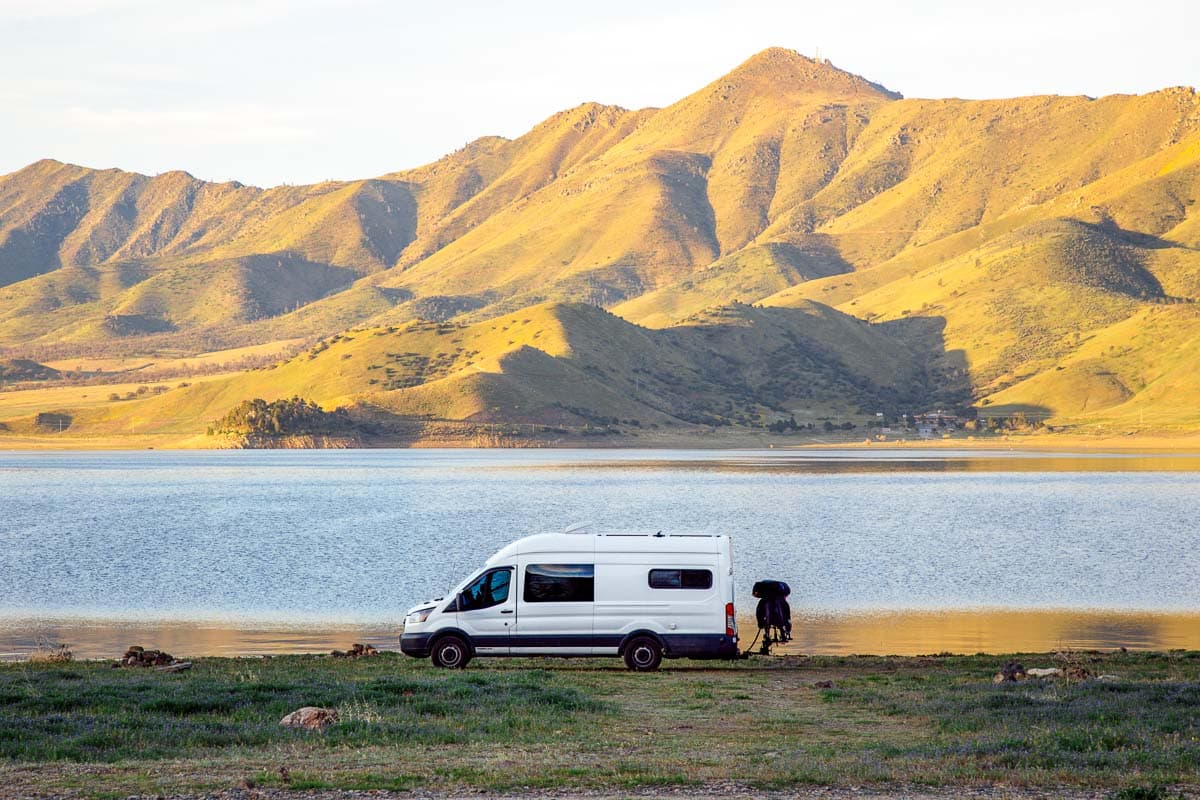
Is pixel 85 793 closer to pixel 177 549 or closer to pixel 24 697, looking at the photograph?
pixel 24 697

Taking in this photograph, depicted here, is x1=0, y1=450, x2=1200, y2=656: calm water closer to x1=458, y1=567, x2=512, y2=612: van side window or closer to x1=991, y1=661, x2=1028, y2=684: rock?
x1=991, y1=661, x2=1028, y2=684: rock

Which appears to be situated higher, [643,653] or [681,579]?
[681,579]

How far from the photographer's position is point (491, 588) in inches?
1063

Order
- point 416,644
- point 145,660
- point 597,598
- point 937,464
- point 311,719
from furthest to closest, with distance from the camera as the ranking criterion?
point 937,464
point 145,660
point 416,644
point 597,598
point 311,719

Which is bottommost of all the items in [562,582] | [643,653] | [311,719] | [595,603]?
[311,719]

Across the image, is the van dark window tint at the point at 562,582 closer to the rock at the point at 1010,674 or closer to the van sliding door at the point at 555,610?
the van sliding door at the point at 555,610

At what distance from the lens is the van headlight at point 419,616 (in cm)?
2747

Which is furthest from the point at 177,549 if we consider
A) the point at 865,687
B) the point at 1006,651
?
the point at 865,687

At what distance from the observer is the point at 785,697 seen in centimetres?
2359

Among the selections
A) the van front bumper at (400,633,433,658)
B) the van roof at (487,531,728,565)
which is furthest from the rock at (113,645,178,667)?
the van roof at (487,531,728,565)

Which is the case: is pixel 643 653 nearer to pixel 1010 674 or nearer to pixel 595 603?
pixel 595 603

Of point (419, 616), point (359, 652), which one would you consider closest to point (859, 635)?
point (359, 652)

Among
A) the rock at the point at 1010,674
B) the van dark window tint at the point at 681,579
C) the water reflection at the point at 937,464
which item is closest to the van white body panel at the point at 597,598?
the van dark window tint at the point at 681,579

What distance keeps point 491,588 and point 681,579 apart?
3.58 metres
